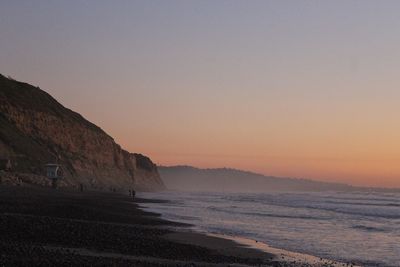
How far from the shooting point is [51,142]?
92.4m

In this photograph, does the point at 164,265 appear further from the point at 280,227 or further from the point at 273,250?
the point at 280,227

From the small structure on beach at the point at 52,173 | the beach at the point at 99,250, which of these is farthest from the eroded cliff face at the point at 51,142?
the beach at the point at 99,250

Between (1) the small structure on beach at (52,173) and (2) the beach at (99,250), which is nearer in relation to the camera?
(2) the beach at (99,250)

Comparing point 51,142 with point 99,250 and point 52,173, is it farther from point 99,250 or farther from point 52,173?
point 99,250

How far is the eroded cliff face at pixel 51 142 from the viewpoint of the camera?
7625 cm

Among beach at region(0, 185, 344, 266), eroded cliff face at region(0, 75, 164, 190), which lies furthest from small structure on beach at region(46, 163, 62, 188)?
beach at region(0, 185, 344, 266)

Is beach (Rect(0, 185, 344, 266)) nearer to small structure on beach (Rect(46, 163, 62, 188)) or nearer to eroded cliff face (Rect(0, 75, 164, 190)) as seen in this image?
small structure on beach (Rect(46, 163, 62, 188))

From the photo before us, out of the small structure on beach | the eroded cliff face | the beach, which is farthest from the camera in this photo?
the eroded cliff face

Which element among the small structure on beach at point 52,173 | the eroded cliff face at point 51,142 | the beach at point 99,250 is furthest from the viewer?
the eroded cliff face at point 51,142

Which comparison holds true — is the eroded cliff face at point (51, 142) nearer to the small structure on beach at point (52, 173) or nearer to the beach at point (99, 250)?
the small structure on beach at point (52, 173)

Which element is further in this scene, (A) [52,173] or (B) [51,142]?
(B) [51,142]

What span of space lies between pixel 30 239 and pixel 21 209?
12.3m

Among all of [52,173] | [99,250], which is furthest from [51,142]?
[99,250]

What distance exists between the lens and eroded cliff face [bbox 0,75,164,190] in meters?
76.2
